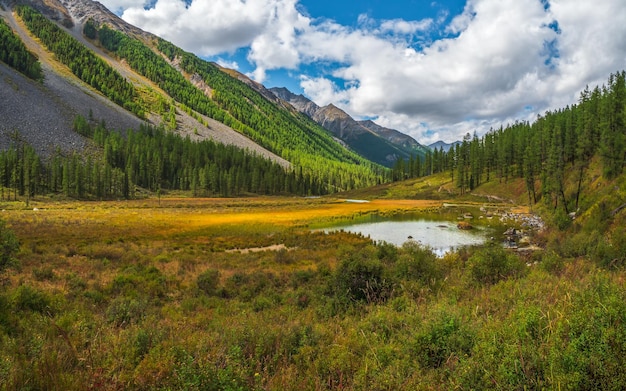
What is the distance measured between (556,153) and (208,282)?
67.2 meters

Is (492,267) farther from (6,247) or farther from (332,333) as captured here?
(6,247)

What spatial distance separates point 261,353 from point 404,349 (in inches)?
114

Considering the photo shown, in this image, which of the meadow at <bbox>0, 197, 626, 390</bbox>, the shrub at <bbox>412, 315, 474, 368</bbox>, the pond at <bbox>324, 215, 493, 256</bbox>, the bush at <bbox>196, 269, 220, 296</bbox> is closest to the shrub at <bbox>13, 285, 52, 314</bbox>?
the meadow at <bbox>0, 197, 626, 390</bbox>

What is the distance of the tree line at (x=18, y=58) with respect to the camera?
500ft

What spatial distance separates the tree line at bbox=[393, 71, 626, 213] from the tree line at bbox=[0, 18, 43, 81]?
20151 cm

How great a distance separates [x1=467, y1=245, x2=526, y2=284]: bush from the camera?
39.7 feet

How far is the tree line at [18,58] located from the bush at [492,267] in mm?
208134

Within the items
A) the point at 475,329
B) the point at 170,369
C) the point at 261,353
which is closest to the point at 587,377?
the point at 475,329

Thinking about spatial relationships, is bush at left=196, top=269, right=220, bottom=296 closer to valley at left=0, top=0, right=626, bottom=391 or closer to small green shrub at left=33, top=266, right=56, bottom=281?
valley at left=0, top=0, right=626, bottom=391

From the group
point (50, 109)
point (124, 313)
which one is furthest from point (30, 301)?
point (50, 109)

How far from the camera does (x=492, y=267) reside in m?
12.6

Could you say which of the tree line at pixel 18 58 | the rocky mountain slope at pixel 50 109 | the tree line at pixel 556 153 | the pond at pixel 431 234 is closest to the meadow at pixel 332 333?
the pond at pixel 431 234

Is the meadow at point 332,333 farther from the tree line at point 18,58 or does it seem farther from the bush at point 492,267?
the tree line at point 18,58

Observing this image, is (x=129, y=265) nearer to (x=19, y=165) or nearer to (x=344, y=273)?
(x=344, y=273)
